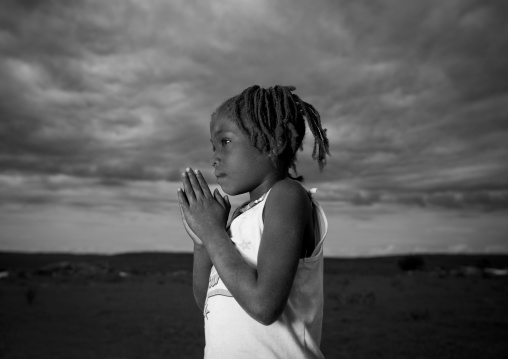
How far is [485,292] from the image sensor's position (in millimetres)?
19781

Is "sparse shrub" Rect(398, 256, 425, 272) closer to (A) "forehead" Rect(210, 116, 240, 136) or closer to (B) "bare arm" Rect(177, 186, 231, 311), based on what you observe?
(B) "bare arm" Rect(177, 186, 231, 311)

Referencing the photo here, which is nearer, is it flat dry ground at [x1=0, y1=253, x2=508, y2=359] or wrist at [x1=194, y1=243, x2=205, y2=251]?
wrist at [x1=194, y1=243, x2=205, y2=251]

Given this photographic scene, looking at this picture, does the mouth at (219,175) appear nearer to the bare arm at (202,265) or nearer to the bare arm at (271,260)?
the bare arm at (202,265)

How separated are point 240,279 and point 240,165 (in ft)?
1.58

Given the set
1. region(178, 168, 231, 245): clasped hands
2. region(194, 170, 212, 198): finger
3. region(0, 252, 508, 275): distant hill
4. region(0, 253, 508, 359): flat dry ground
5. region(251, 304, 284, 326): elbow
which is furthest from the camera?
region(0, 252, 508, 275): distant hill

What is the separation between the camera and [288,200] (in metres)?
1.60

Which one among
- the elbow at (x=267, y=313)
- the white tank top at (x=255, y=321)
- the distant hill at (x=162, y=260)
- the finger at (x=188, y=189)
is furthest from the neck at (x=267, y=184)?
the distant hill at (x=162, y=260)

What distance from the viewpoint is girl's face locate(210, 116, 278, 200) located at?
72.4 inches

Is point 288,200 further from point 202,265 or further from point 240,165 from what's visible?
point 202,265

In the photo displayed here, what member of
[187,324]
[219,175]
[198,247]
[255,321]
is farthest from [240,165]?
[187,324]

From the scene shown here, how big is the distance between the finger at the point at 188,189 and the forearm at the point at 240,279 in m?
0.22

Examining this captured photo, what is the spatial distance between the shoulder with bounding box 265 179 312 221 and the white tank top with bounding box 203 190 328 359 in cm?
7

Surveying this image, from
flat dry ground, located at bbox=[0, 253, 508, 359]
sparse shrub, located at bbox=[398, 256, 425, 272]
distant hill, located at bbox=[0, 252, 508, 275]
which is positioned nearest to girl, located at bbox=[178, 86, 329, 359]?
flat dry ground, located at bbox=[0, 253, 508, 359]

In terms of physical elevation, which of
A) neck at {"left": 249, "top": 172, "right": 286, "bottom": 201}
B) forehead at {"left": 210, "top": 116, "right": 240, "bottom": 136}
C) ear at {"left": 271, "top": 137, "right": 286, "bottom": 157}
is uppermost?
forehead at {"left": 210, "top": 116, "right": 240, "bottom": 136}
